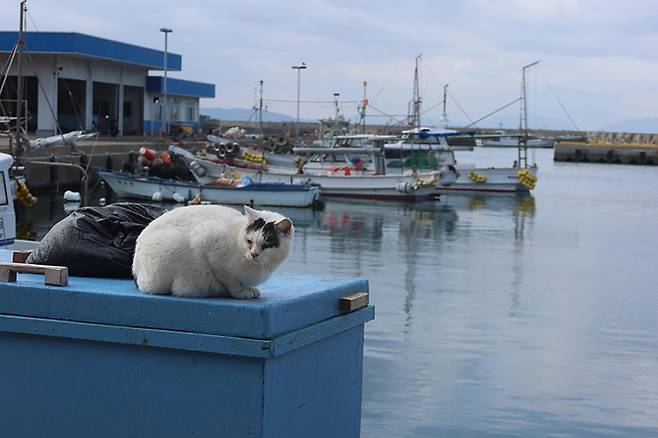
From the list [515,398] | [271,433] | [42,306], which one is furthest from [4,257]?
[515,398]

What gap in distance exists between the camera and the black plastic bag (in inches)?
195

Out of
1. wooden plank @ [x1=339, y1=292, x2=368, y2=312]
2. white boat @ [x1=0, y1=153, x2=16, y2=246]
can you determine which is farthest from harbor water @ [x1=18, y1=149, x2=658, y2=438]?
wooden plank @ [x1=339, y1=292, x2=368, y2=312]

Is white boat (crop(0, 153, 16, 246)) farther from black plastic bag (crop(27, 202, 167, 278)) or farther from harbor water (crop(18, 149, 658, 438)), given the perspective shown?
black plastic bag (crop(27, 202, 167, 278))

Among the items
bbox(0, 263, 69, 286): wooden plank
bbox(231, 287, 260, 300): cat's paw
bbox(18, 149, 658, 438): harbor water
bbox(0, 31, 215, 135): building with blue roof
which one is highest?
bbox(0, 31, 215, 135): building with blue roof

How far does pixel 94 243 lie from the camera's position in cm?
505

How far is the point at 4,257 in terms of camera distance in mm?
5516

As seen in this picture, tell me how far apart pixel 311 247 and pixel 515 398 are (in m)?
15.1

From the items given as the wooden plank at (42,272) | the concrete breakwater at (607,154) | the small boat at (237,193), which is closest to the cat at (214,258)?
the wooden plank at (42,272)

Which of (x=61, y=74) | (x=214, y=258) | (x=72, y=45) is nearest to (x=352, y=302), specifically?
(x=214, y=258)

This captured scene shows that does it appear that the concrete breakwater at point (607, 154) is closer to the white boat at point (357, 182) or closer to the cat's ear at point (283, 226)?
the white boat at point (357, 182)

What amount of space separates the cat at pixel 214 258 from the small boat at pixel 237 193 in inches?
1258

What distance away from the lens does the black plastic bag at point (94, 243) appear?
4941mm

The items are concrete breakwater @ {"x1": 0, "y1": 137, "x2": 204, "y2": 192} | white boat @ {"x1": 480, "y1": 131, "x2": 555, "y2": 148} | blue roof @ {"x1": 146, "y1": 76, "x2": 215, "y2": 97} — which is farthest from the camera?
blue roof @ {"x1": 146, "y1": 76, "x2": 215, "y2": 97}

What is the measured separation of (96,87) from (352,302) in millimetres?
58659
